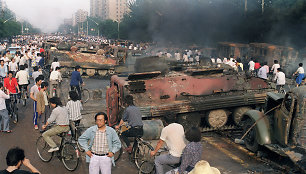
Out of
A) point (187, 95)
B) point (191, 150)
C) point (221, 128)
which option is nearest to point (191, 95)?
point (187, 95)

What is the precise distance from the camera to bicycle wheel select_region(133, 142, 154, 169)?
25.6 ft

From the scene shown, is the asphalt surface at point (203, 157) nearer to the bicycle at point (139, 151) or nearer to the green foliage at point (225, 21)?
the bicycle at point (139, 151)

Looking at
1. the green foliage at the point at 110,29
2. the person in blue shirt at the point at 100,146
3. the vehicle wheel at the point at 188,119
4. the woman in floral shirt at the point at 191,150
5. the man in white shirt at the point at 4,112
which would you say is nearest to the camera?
the woman in floral shirt at the point at 191,150

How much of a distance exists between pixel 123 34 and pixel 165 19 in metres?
24.4

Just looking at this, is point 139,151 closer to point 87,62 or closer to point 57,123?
point 57,123

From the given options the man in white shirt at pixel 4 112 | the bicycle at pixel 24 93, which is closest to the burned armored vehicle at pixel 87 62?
the bicycle at pixel 24 93

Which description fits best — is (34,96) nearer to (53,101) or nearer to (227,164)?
(53,101)

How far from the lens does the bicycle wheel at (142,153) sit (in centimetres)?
781

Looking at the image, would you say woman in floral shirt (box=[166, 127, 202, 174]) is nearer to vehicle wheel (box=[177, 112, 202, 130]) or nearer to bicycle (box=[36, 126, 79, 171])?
bicycle (box=[36, 126, 79, 171])

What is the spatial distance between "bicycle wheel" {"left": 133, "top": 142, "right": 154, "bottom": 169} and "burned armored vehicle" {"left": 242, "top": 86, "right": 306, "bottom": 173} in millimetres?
2664

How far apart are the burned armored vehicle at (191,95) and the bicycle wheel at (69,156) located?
9.67ft

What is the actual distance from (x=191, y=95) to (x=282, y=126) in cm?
365

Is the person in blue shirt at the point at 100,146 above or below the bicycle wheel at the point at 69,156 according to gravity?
above

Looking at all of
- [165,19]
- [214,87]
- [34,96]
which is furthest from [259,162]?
[165,19]
